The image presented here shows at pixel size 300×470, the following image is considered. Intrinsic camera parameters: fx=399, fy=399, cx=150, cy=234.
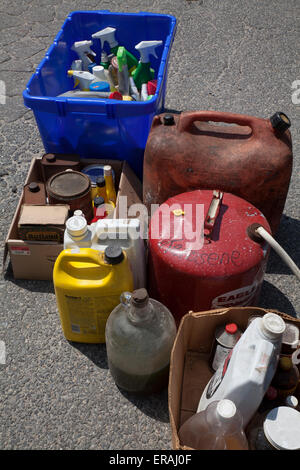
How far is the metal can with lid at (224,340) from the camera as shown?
158 centimetres

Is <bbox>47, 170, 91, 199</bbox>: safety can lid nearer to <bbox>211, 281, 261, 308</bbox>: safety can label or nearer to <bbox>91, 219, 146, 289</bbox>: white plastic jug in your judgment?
<bbox>91, 219, 146, 289</bbox>: white plastic jug

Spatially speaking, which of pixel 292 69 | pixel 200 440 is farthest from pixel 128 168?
pixel 292 69

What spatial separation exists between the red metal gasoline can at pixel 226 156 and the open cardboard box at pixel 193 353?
67 cm

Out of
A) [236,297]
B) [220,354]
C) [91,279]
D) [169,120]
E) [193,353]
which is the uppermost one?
[169,120]

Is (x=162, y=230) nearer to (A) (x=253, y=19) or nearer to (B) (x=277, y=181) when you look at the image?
(B) (x=277, y=181)

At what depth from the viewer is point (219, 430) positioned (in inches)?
48.7

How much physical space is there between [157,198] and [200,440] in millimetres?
1256

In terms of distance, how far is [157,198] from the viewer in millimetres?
2203

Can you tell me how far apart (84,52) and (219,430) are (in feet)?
8.44

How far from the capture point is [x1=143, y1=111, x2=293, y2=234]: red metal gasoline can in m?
1.95

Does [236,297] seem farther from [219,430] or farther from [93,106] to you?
[93,106]

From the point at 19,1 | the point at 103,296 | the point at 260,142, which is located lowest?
the point at 103,296

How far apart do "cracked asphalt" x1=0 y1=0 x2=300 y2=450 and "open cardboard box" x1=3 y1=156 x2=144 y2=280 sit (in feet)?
0.28

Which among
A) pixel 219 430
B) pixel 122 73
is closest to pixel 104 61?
pixel 122 73
